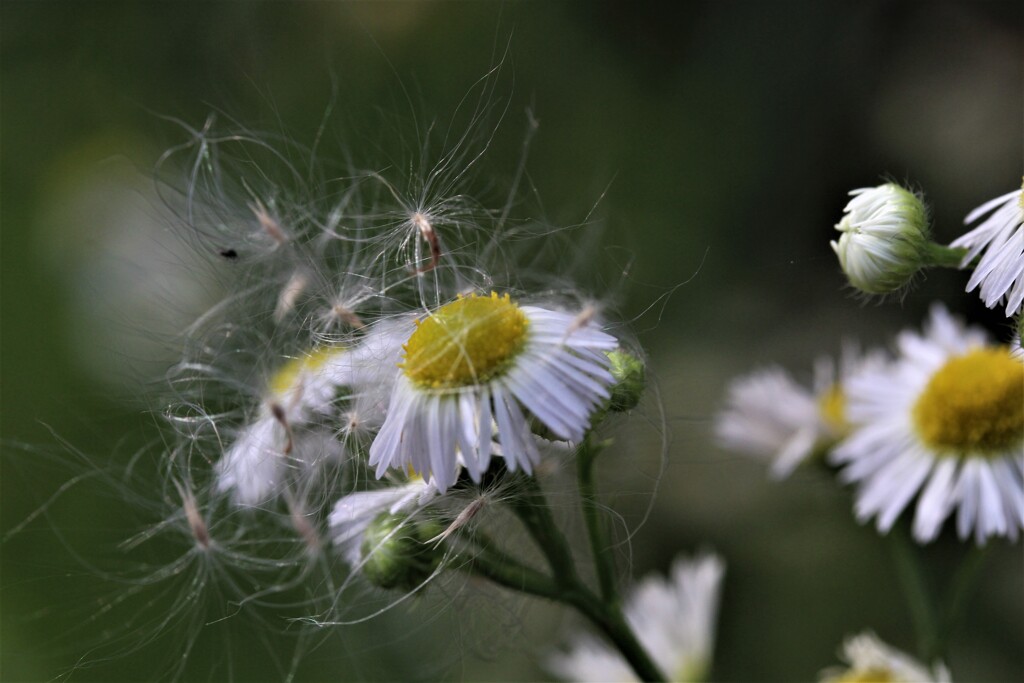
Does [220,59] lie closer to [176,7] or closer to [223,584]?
[176,7]

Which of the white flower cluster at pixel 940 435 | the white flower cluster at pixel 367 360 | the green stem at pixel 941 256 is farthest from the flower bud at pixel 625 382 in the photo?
the white flower cluster at pixel 940 435

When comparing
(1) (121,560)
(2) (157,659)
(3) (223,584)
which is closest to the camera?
(3) (223,584)

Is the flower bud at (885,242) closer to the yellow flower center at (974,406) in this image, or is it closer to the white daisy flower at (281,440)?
the yellow flower center at (974,406)

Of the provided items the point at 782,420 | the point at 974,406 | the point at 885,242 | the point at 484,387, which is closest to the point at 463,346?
the point at 484,387

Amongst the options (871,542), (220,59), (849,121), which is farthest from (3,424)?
(849,121)

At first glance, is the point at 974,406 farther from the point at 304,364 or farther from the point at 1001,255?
the point at 304,364
